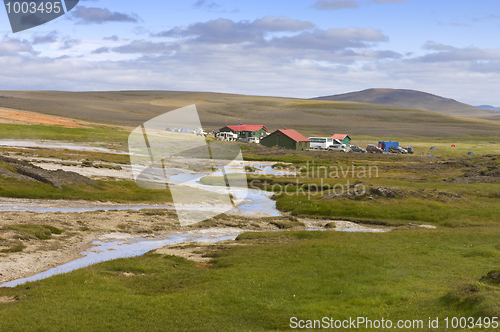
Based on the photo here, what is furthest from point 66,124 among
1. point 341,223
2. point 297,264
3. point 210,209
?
point 297,264

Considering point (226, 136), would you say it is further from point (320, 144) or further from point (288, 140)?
point (320, 144)

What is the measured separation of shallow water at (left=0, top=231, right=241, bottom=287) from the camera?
77.7 ft

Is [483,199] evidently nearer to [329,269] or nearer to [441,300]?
[329,269]

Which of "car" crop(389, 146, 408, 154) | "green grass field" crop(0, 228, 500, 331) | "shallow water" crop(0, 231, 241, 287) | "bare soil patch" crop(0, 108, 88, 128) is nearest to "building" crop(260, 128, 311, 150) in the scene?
"car" crop(389, 146, 408, 154)

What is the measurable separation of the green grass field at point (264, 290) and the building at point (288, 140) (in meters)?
92.4

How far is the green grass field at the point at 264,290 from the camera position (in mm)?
16297

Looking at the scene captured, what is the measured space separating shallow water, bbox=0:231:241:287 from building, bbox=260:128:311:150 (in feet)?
282

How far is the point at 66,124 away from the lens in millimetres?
148375

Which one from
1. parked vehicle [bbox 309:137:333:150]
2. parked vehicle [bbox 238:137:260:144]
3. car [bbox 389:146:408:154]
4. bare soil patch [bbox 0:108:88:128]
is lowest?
car [bbox 389:146:408:154]

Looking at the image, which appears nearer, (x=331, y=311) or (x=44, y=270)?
(x=331, y=311)

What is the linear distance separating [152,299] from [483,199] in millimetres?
40846

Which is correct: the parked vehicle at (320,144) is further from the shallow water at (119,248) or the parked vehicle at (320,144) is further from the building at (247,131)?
the shallow water at (119,248)

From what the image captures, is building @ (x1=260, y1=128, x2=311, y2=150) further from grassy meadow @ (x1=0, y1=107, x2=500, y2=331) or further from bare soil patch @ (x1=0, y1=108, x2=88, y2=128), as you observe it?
grassy meadow @ (x1=0, y1=107, x2=500, y2=331)

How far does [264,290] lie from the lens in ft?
66.1
